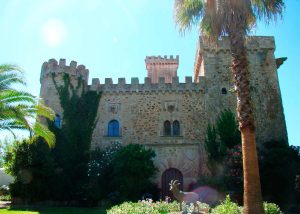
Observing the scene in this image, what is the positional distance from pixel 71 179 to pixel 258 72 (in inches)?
633

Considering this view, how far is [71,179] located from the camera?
22.8m

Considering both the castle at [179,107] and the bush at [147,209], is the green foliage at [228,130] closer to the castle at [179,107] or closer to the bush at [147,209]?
the castle at [179,107]

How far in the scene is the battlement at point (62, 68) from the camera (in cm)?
2617

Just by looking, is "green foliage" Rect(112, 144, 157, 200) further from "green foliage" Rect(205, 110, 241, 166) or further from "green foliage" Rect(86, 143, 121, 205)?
"green foliage" Rect(205, 110, 241, 166)

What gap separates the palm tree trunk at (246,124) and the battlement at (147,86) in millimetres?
14252

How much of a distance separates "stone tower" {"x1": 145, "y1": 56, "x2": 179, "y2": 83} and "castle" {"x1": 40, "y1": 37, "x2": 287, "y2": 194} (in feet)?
24.0

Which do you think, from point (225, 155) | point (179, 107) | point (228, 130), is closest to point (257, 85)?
point (228, 130)

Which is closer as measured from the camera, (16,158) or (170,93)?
(16,158)

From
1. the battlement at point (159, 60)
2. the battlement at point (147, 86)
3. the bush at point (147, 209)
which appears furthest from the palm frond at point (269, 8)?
the battlement at point (159, 60)

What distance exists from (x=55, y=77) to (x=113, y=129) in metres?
6.11

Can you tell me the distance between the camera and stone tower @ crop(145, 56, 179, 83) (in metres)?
34.1

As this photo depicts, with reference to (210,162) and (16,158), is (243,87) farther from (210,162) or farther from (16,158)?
(16,158)

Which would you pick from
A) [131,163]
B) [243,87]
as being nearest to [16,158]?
[131,163]

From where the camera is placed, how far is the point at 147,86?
26.5m
